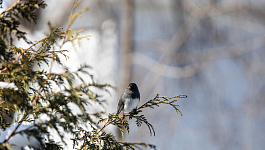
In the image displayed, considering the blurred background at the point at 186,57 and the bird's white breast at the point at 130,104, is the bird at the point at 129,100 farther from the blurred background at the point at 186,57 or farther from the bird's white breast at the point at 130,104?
the blurred background at the point at 186,57

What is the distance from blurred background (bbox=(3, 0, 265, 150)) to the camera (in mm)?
6496

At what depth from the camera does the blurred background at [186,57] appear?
6.50m

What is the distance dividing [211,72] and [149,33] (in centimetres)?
218

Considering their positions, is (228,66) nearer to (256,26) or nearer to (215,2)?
(256,26)

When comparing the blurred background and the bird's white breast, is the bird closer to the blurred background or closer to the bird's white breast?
the bird's white breast

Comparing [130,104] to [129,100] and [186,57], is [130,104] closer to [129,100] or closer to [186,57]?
[129,100]

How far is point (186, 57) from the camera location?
6.59m

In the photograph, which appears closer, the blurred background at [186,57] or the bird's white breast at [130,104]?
the bird's white breast at [130,104]

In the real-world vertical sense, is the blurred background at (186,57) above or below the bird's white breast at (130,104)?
above

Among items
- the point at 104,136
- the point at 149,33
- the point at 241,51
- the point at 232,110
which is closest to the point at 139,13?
the point at 149,33

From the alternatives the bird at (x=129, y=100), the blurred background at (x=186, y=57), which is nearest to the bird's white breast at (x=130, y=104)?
the bird at (x=129, y=100)

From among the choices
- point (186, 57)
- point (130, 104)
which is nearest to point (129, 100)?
point (130, 104)

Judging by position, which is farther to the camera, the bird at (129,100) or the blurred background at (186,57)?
A: the blurred background at (186,57)

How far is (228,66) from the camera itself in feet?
29.4
